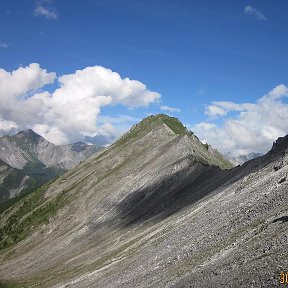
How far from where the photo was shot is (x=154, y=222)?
97.8m

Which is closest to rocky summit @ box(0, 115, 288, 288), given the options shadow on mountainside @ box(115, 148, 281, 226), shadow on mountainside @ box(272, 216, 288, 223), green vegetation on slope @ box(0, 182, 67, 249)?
shadow on mountainside @ box(272, 216, 288, 223)

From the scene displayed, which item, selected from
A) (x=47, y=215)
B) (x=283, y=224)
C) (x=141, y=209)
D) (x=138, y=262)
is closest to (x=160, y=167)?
(x=141, y=209)

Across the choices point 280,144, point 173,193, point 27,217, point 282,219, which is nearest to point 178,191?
point 173,193

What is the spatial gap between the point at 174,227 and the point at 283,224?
111ft

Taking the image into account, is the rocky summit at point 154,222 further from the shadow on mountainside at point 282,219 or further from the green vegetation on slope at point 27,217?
the green vegetation on slope at point 27,217

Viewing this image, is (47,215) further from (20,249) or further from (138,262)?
(138,262)

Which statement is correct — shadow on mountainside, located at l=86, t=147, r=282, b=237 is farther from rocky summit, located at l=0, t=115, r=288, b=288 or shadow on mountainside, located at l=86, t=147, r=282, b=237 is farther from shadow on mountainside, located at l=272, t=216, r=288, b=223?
shadow on mountainside, located at l=272, t=216, r=288, b=223

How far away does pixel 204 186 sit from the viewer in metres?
107

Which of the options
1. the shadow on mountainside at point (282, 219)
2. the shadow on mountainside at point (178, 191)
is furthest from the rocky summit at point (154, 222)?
the shadow on mountainside at point (178, 191)

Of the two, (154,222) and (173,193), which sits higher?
(173,193)

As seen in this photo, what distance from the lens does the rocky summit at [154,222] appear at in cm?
4578

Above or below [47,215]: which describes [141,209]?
below

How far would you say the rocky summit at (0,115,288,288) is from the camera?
45.8m

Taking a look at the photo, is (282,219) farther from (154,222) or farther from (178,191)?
(178,191)
